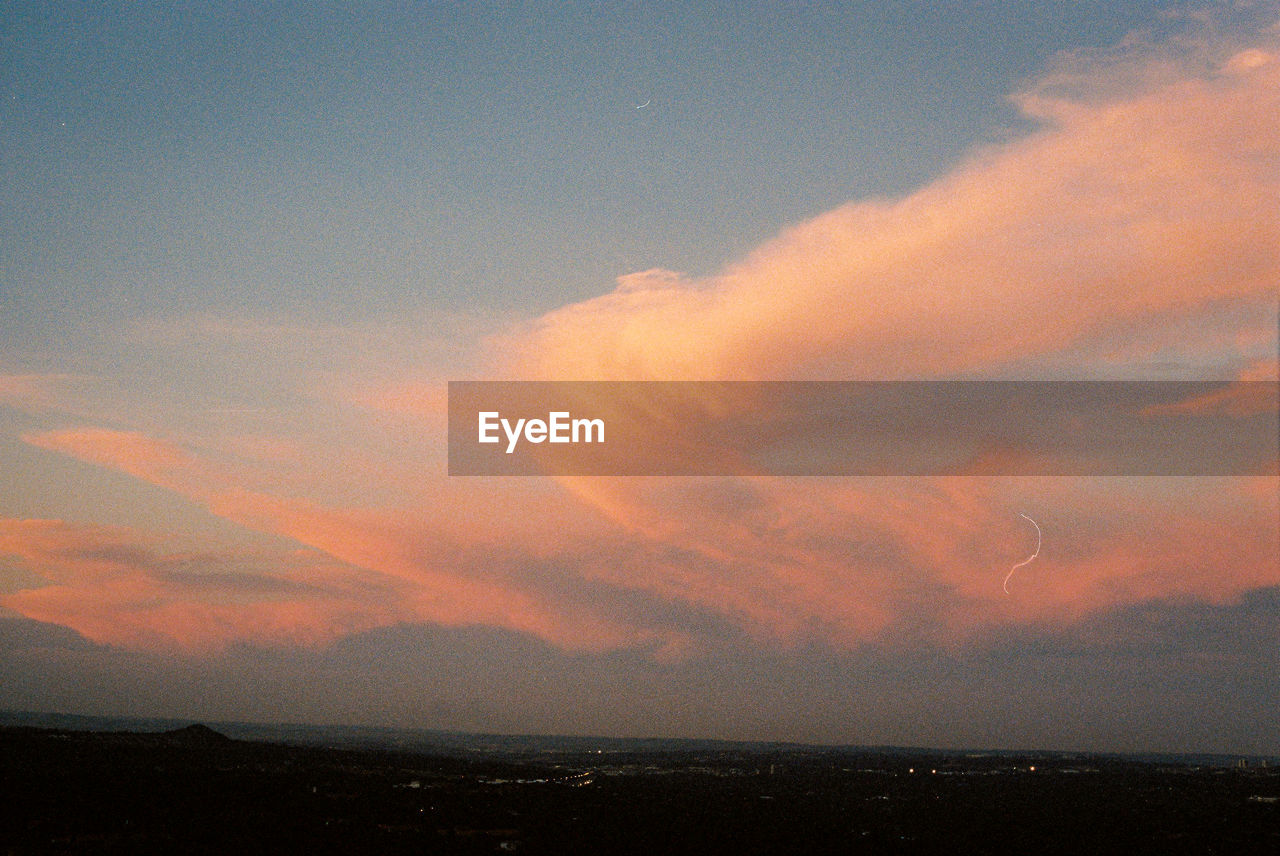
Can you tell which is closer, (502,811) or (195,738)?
(502,811)

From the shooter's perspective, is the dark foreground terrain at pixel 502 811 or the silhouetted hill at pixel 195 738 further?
the silhouetted hill at pixel 195 738

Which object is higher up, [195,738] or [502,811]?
[195,738]

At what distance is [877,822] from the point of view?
10581 cm

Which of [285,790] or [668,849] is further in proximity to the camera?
[285,790]

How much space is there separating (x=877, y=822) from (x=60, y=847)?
2729 inches

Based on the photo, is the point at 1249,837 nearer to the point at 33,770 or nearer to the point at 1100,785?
the point at 1100,785

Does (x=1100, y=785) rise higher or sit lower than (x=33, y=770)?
lower

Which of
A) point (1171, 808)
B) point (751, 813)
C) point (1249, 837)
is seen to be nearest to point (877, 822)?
point (751, 813)

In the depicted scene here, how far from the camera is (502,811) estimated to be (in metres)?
99.5

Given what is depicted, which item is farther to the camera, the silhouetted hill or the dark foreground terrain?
the silhouetted hill

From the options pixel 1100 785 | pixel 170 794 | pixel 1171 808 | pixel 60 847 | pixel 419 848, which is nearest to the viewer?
Answer: pixel 60 847

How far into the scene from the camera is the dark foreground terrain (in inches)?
3142

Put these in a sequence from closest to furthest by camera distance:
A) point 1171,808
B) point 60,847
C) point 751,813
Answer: point 60,847
point 751,813
point 1171,808

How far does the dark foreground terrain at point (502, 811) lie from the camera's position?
79.8m
